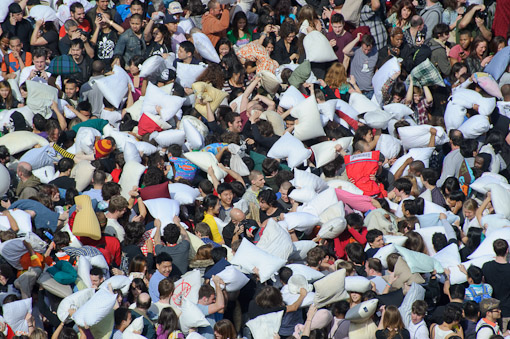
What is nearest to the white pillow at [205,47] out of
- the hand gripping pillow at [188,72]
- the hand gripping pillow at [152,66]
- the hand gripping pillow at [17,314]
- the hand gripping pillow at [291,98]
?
the hand gripping pillow at [188,72]

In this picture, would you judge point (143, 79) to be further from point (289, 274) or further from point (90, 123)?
point (289, 274)

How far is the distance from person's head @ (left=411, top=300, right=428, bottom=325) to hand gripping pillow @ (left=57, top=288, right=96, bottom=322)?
2653 mm

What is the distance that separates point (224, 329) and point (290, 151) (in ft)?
10.1

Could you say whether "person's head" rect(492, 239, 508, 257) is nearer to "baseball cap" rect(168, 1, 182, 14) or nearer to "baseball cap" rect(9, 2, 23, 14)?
"baseball cap" rect(168, 1, 182, 14)

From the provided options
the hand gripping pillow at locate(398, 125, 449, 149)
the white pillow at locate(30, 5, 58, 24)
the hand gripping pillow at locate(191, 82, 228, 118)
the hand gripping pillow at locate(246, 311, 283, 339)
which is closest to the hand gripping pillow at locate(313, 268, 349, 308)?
the hand gripping pillow at locate(246, 311, 283, 339)

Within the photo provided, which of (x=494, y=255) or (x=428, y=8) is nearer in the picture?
(x=494, y=255)

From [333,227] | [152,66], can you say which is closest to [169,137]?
[152,66]

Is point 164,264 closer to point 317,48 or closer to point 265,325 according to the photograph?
point 265,325

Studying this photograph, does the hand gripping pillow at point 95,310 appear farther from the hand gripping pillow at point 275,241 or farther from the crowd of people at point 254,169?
the hand gripping pillow at point 275,241

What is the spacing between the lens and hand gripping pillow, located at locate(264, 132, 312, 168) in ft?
33.0

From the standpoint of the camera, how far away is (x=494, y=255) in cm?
865

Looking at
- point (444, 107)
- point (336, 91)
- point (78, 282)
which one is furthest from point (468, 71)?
point (78, 282)

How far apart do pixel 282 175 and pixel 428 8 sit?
4.12m

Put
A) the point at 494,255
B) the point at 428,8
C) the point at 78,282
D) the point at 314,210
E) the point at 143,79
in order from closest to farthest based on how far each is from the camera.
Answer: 1. the point at 78,282
2. the point at 494,255
3. the point at 314,210
4. the point at 143,79
5. the point at 428,8
